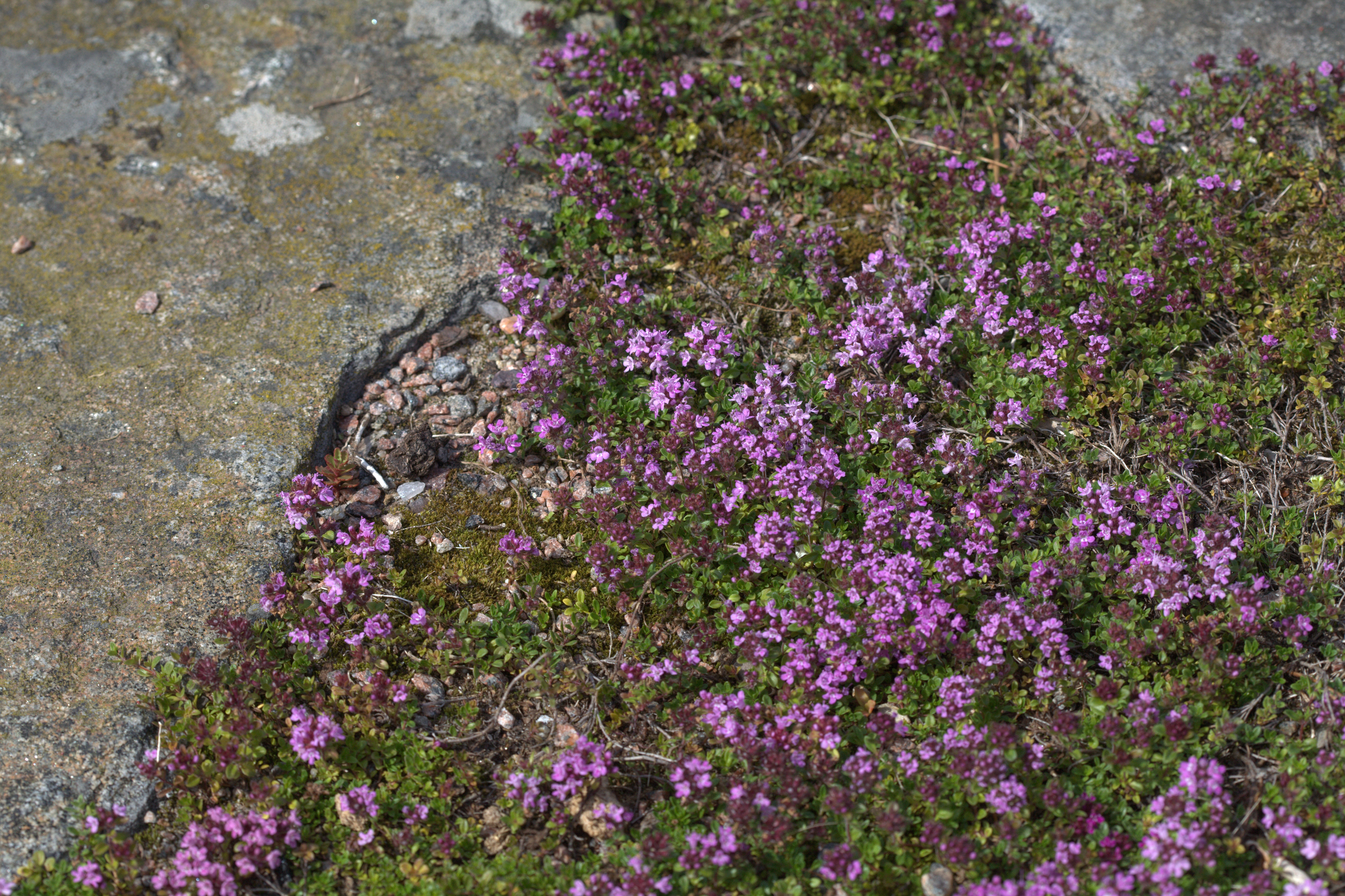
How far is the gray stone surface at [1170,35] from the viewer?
608 cm

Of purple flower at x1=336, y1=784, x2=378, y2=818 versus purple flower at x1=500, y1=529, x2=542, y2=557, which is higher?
purple flower at x1=500, y1=529, x2=542, y2=557

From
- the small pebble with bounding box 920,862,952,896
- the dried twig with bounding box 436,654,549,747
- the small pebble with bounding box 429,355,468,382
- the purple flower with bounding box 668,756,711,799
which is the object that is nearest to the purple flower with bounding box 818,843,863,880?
the small pebble with bounding box 920,862,952,896

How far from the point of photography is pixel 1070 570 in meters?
4.28

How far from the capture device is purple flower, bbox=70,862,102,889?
3.61 meters

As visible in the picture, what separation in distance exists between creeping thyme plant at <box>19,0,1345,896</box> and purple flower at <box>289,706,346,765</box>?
12 mm

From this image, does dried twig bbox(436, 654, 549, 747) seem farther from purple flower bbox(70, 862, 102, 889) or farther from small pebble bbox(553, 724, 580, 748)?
purple flower bbox(70, 862, 102, 889)

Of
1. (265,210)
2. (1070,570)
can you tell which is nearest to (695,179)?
(265,210)

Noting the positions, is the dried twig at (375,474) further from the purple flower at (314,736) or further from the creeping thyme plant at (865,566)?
the purple flower at (314,736)

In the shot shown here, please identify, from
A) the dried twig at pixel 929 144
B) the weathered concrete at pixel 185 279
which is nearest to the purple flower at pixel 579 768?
the weathered concrete at pixel 185 279

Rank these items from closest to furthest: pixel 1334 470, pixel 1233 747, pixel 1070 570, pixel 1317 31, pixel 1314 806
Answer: pixel 1314 806 → pixel 1233 747 → pixel 1070 570 → pixel 1334 470 → pixel 1317 31

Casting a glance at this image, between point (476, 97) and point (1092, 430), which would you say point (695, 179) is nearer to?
point (476, 97)

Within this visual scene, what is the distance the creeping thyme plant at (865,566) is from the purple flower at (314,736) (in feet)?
0.04

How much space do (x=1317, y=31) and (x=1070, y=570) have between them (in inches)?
163

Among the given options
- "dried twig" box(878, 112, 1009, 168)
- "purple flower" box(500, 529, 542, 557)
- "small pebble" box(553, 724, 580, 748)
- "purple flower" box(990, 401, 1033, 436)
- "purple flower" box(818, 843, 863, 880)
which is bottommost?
"small pebble" box(553, 724, 580, 748)
